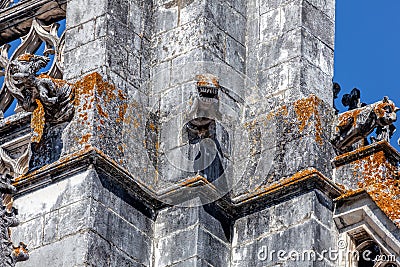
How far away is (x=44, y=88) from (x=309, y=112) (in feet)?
6.49

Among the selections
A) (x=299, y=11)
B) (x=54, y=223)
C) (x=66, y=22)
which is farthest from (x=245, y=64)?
(x=54, y=223)

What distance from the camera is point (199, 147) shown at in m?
12.7

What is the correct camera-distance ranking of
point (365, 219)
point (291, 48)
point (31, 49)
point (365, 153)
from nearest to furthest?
point (365, 219)
point (365, 153)
point (291, 48)
point (31, 49)

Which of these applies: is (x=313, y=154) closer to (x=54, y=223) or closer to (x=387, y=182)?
(x=387, y=182)

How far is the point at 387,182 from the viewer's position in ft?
41.8

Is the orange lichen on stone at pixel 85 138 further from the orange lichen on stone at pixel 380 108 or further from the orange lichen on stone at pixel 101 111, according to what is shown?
the orange lichen on stone at pixel 380 108

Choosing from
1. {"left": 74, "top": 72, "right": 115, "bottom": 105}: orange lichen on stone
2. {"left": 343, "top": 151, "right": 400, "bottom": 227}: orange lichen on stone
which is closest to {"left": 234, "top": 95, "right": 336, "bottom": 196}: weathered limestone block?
{"left": 343, "top": 151, "right": 400, "bottom": 227}: orange lichen on stone

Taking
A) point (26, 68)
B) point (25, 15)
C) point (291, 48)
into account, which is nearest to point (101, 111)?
point (26, 68)

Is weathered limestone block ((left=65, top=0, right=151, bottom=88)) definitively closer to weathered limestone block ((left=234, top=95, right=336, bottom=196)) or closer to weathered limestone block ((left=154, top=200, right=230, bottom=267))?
weathered limestone block ((left=234, top=95, right=336, bottom=196))

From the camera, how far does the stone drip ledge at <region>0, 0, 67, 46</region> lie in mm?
14320

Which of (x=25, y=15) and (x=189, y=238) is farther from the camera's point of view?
(x=25, y=15)

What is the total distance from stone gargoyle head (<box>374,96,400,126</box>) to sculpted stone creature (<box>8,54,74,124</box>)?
2.29 meters

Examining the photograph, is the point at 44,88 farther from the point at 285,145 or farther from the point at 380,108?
the point at 380,108

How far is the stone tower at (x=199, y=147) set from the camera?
40.1 feet
